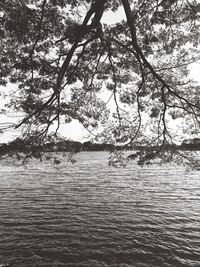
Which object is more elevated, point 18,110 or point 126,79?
point 126,79

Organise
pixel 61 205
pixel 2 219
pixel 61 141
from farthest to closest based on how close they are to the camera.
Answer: pixel 61 205 < pixel 2 219 < pixel 61 141

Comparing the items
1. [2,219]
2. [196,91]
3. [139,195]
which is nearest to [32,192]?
[2,219]

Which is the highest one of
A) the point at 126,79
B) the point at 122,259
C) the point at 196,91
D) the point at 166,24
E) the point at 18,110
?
the point at 166,24

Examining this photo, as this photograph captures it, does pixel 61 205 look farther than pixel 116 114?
Yes

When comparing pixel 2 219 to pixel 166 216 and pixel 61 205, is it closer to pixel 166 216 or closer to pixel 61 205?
pixel 61 205

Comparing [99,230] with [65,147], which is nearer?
[65,147]

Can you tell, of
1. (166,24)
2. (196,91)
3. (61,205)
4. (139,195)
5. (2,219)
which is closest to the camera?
(166,24)

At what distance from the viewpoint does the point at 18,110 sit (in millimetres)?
9062

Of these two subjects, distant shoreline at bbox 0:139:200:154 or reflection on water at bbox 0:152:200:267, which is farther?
reflection on water at bbox 0:152:200:267

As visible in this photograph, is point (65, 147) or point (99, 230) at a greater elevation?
point (65, 147)

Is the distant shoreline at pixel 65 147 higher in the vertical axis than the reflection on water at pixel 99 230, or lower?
higher

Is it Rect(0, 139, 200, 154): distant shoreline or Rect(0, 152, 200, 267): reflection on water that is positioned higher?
Rect(0, 139, 200, 154): distant shoreline

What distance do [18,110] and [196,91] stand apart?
8639mm

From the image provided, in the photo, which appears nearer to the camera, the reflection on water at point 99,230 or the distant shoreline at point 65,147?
the distant shoreline at point 65,147
